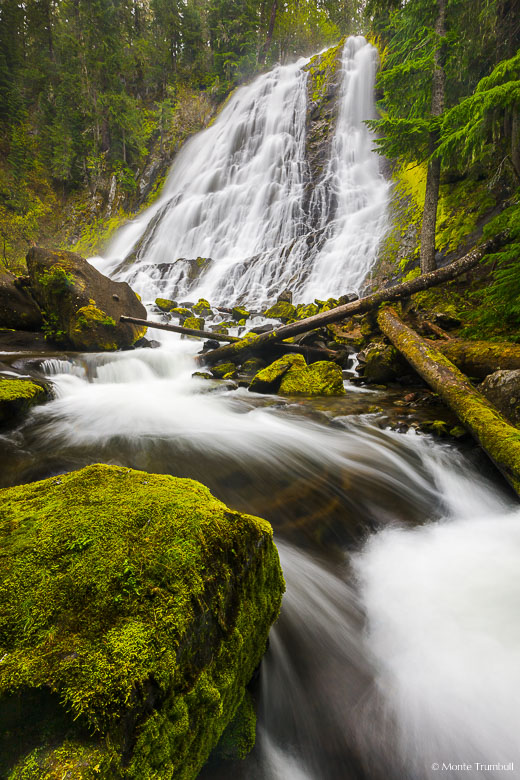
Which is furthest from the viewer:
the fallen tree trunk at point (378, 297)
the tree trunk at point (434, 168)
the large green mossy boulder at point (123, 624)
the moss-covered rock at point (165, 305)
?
the moss-covered rock at point (165, 305)

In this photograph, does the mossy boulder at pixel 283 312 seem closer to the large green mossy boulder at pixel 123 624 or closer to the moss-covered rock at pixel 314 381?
the moss-covered rock at pixel 314 381

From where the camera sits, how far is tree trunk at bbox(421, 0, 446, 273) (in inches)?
349

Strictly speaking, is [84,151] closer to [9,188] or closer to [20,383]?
[9,188]

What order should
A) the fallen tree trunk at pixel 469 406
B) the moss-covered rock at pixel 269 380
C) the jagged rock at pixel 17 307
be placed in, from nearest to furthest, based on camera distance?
the fallen tree trunk at pixel 469 406, the moss-covered rock at pixel 269 380, the jagged rock at pixel 17 307

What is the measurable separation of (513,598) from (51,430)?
5.06 m

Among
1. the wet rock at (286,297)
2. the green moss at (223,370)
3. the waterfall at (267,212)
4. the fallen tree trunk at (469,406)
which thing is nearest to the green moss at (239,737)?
the fallen tree trunk at (469,406)

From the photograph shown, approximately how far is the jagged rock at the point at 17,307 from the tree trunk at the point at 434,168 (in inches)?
442

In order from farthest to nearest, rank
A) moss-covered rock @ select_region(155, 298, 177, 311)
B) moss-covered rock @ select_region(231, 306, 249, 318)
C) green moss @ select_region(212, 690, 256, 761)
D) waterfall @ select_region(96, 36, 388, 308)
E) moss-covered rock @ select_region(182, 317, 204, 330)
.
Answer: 1. waterfall @ select_region(96, 36, 388, 308)
2. moss-covered rock @ select_region(155, 298, 177, 311)
3. moss-covered rock @ select_region(231, 306, 249, 318)
4. moss-covered rock @ select_region(182, 317, 204, 330)
5. green moss @ select_region(212, 690, 256, 761)

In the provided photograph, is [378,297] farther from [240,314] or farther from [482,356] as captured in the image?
[240,314]

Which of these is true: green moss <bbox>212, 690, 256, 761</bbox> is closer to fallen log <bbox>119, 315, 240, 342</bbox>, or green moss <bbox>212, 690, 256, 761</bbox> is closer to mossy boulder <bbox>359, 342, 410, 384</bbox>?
mossy boulder <bbox>359, 342, 410, 384</bbox>

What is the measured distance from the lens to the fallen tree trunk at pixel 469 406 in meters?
3.34

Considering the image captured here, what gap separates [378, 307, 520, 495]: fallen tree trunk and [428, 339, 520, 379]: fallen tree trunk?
18.3 inches

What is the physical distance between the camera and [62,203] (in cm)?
3144

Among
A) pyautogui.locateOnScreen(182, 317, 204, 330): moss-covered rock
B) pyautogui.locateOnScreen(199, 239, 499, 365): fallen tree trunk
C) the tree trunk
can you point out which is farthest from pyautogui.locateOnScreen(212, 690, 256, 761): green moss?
pyautogui.locateOnScreen(182, 317, 204, 330): moss-covered rock
